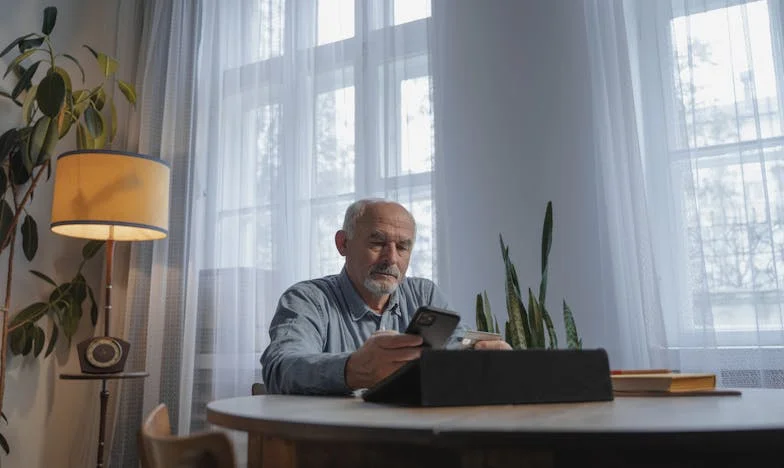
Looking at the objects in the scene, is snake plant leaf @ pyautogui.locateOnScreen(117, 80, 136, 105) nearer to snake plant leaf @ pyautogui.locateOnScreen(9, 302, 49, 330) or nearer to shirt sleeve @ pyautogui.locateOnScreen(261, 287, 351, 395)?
snake plant leaf @ pyautogui.locateOnScreen(9, 302, 49, 330)

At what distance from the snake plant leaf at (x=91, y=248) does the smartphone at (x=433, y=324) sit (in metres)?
2.80

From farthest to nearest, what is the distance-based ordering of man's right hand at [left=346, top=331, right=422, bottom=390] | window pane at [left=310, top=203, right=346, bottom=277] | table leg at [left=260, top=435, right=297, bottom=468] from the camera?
window pane at [left=310, top=203, right=346, bottom=277]
man's right hand at [left=346, top=331, right=422, bottom=390]
table leg at [left=260, top=435, right=297, bottom=468]

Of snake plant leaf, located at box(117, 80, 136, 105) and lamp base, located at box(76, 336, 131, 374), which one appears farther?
snake plant leaf, located at box(117, 80, 136, 105)

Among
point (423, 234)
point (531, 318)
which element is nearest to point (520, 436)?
point (531, 318)

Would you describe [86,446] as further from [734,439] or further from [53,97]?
[734,439]

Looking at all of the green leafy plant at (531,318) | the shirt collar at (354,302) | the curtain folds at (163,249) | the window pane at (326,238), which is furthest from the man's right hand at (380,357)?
the curtain folds at (163,249)

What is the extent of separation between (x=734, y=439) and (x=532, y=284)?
1.92m

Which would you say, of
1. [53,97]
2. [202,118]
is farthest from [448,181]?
[53,97]

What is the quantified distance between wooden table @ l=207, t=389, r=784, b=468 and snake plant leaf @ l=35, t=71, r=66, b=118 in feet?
8.56

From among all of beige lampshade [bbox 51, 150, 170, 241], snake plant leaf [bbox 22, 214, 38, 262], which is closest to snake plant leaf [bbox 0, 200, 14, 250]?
snake plant leaf [bbox 22, 214, 38, 262]

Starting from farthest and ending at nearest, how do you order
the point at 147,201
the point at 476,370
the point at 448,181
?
the point at 147,201
the point at 448,181
the point at 476,370

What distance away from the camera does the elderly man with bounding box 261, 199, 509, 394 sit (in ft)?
4.35

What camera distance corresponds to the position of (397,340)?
119 centimetres

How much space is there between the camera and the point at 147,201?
297 centimetres
